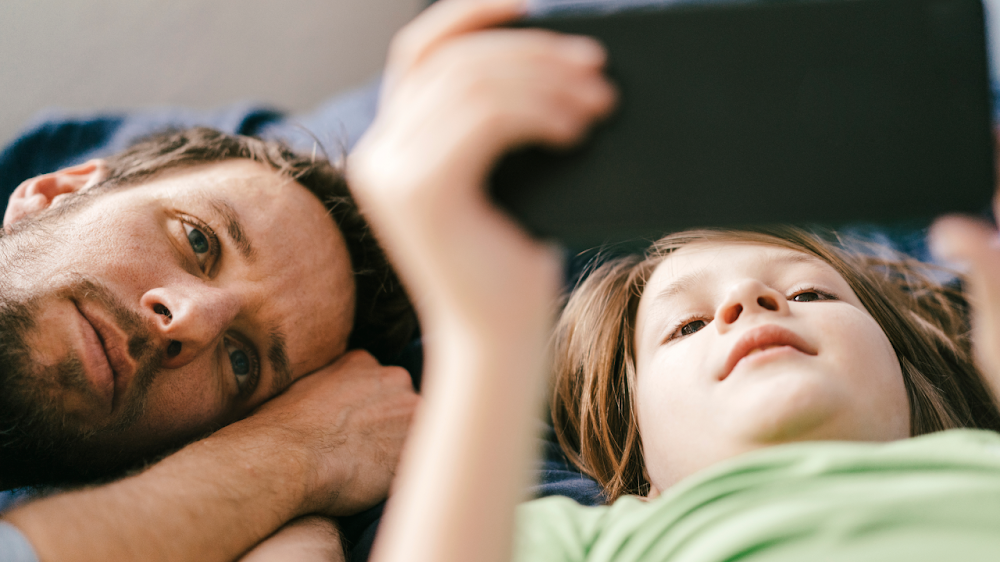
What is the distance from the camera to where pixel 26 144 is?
47.0 inches

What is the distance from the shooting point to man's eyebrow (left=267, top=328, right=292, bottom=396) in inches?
32.7

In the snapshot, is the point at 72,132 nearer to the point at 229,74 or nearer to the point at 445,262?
the point at 229,74

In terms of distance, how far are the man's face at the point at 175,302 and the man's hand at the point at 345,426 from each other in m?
0.05

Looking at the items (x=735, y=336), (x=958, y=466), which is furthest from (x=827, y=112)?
(x=958, y=466)

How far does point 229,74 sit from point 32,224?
3.03 feet

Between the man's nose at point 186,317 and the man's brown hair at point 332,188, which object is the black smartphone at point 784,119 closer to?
the man's nose at point 186,317

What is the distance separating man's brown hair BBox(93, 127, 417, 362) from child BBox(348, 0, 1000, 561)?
0.26m

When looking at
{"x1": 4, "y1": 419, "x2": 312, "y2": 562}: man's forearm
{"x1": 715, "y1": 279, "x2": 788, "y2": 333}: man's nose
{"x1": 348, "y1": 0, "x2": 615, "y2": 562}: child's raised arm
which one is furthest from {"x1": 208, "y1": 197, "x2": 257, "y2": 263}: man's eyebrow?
{"x1": 715, "y1": 279, "x2": 788, "y2": 333}: man's nose

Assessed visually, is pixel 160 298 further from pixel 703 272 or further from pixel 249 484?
pixel 703 272

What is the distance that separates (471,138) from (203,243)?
60 cm

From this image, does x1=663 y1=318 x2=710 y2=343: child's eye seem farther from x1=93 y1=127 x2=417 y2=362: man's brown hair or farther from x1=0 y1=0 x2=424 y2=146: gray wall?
x1=0 y1=0 x2=424 y2=146: gray wall

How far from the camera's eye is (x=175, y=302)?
2.36 ft

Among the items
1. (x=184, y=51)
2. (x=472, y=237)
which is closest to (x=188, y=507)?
(x=472, y=237)

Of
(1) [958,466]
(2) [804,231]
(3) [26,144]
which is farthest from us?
(3) [26,144]
